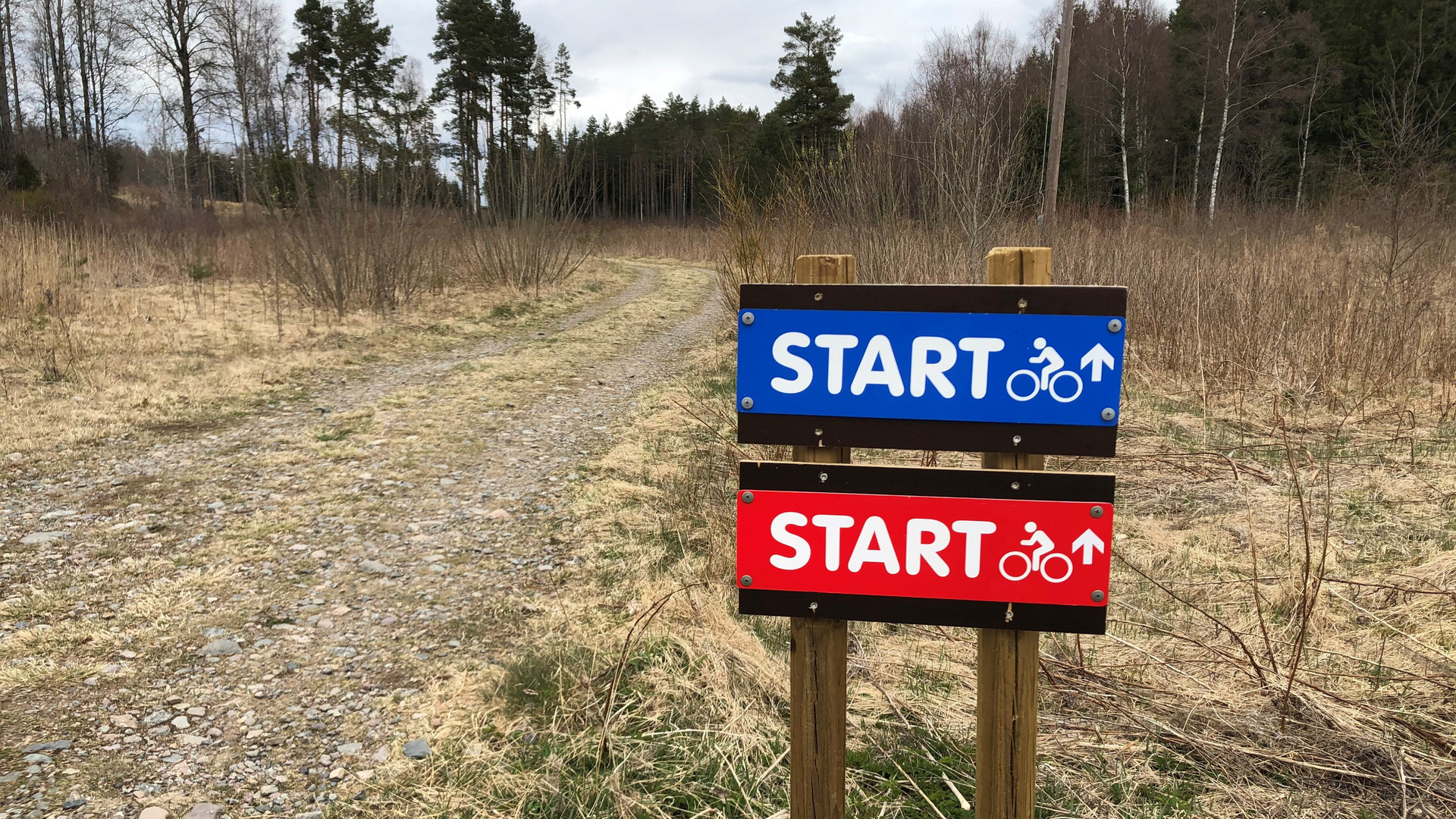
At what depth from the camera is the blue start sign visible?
1439 millimetres

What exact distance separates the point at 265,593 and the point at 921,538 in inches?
134

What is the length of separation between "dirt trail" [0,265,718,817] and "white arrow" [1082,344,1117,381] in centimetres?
236

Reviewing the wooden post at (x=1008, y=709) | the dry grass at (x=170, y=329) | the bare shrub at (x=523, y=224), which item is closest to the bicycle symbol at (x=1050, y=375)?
the wooden post at (x=1008, y=709)

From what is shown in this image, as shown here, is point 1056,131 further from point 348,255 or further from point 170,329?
point 170,329

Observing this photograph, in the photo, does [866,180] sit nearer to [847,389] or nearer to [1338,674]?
[1338,674]

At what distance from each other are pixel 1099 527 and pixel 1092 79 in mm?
30050

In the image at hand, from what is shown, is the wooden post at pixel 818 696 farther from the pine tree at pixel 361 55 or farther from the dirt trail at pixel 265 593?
the pine tree at pixel 361 55

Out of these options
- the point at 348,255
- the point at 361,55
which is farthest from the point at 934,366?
the point at 361,55

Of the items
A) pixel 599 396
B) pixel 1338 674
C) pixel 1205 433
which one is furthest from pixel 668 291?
pixel 1338 674

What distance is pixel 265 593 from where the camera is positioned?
3691 mm

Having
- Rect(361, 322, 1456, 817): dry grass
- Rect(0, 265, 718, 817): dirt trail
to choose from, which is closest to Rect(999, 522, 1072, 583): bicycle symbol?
Rect(361, 322, 1456, 817): dry grass

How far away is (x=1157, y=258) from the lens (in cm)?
973

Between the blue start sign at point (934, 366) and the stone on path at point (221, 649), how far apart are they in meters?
2.73

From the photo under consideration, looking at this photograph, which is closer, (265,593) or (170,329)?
(265,593)
